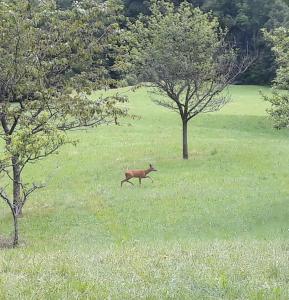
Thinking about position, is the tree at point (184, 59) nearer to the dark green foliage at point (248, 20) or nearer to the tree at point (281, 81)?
the tree at point (281, 81)

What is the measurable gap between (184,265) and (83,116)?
9899 mm

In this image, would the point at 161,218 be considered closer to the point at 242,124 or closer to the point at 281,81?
the point at 281,81

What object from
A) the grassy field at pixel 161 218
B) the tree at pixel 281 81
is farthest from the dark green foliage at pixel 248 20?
the tree at pixel 281 81

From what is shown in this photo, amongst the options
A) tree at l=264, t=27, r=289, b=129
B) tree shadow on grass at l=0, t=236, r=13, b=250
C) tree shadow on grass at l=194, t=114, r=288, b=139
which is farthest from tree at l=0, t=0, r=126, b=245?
tree shadow on grass at l=194, t=114, r=288, b=139

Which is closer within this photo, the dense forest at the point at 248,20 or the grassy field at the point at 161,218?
the grassy field at the point at 161,218

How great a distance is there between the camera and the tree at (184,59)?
89.5 feet

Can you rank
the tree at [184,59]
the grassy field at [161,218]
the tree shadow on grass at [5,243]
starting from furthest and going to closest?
1. the tree at [184,59]
2. the tree shadow on grass at [5,243]
3. the grassy field at [161,218]

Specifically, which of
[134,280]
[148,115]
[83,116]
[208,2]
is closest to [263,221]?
[83,116]

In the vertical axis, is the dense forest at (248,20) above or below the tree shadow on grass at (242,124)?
A: above

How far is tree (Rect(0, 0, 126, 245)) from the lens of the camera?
Answer: 16.0m

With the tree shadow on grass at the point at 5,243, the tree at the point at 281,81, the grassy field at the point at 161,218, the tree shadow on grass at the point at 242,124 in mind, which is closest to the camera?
the grassy field at the point at 161,218

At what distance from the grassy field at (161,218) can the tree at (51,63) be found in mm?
3142

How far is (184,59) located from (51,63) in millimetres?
12175

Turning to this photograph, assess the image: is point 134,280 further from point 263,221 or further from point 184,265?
point 263,221
